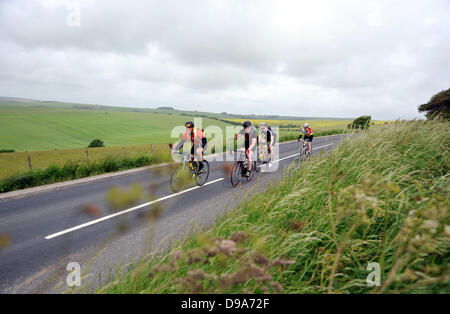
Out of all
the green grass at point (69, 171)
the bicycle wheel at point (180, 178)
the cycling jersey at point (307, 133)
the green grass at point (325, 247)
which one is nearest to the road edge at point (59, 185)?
the green grass at point (69, 171)

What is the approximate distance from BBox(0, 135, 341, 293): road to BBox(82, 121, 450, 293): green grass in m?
0.48

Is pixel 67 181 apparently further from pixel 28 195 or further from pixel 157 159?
pixel 157 159

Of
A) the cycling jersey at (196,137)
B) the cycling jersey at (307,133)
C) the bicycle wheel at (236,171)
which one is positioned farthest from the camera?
the cycling jersey at (307,133)

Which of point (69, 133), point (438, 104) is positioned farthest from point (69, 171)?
point (69, 133)

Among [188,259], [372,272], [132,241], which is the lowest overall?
[132,241]

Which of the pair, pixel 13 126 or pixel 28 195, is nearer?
pixel 28 195

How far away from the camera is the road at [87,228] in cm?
338

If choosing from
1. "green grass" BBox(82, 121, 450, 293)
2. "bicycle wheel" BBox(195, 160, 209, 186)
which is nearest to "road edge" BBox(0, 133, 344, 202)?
"bicycle wheel" BBox(195, 160, 209, 186)

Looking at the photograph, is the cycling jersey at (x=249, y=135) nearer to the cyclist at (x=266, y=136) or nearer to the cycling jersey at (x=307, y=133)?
the cyclist at (x=266, y=136)

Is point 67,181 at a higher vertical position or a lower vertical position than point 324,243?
lower

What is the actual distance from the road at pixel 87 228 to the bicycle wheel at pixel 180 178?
0.31 meters

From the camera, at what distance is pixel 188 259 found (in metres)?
1.50
